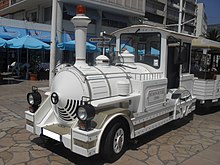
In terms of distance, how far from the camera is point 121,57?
18.4ft

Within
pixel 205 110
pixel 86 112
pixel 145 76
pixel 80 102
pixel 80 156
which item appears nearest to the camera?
pixel 86 112

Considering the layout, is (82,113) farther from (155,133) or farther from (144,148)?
(155,133)

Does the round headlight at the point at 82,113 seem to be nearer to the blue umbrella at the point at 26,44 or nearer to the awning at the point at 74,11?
the blue umbrella at the point at 26,44

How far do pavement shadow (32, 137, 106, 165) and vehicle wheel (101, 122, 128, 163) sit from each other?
234mm

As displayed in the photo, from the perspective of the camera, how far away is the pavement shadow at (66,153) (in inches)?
167

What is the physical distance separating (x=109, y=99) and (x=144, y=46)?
2256mm

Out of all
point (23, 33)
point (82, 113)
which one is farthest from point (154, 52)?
point (23, 33)

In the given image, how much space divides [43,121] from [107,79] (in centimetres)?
146

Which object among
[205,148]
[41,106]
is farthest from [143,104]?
[41,106]

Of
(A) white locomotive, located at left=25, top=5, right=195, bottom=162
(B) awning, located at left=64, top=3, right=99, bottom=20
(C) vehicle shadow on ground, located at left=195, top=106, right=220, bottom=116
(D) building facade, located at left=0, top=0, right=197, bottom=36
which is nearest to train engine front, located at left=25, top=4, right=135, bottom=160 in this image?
(A) white locomotive, located at left=25, top=5, right=195, bottom=162

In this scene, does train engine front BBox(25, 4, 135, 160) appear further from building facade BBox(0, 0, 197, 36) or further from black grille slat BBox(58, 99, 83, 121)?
building facade BBox(0, 0, 197, 36)

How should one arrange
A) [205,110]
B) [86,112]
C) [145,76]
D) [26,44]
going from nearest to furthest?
[86,112], [145,76], [205,110], [26,44]

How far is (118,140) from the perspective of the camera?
14.1ft

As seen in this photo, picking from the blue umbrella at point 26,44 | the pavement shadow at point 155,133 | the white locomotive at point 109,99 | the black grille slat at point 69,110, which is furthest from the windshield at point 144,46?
the blue umbrella at point 26,44
